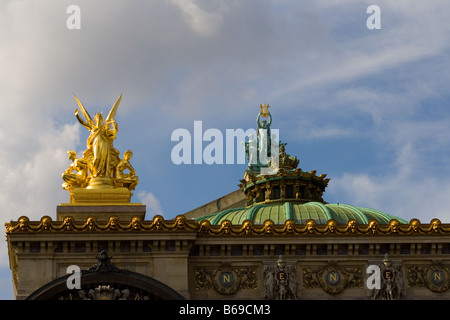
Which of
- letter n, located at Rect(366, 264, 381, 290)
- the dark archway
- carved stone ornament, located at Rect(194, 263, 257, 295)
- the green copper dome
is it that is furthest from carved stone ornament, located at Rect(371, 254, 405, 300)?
the dark archway

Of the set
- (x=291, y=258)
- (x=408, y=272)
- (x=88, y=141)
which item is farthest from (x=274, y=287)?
(x=88, y=141)

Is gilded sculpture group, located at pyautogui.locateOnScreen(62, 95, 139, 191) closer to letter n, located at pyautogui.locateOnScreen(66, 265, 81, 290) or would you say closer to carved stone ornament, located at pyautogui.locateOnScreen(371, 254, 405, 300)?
letter n, located at pyautogui.locateOnScreen(66, 265, 81, 290)

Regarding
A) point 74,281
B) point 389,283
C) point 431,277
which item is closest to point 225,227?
point 74,281

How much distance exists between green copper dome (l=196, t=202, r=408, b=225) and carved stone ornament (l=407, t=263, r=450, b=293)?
6.76 m

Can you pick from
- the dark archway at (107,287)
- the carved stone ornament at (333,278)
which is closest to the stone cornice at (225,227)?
the carved stone ornament at (333,278)

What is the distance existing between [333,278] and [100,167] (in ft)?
A: 43.1

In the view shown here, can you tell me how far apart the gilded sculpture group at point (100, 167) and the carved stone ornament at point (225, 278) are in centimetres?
651

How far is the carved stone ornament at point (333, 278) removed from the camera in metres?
76.4

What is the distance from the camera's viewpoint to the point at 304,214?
279ft

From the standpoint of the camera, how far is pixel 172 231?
Answer: 76.1 meters

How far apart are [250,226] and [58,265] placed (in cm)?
948

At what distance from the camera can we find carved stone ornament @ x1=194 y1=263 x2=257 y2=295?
250ft
